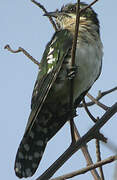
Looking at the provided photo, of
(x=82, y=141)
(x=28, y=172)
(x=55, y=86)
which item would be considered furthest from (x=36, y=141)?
(x=82, y=141)

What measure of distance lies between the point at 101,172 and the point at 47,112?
4.73 ft

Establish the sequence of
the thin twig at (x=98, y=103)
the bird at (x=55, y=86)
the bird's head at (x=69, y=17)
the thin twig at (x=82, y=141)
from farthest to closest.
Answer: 1. the bird's head at (x=69, y=17)
2. the bird at (x=55, y=86)
3. the thin twig at (x=98, y=103)
4. the thin twig at (x=82, y=141)

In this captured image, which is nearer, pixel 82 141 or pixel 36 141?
pixel 82 141

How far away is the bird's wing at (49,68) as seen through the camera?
4168mm

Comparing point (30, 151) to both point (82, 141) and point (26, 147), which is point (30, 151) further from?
point (82, 141)

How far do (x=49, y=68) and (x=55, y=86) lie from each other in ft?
0.76

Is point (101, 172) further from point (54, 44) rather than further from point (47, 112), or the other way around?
point (54, 44)

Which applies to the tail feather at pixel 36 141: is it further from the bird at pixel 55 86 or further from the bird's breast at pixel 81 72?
the bird's breast at pixel 81 72

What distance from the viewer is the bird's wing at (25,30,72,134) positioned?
4.17 m

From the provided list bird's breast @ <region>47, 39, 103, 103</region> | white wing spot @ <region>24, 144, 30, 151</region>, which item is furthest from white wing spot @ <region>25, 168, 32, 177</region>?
bird's breast @ <region>47, 39, 103, 103</region>

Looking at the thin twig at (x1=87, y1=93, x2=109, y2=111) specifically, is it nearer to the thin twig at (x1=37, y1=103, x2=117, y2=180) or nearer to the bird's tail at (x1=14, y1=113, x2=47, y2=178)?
the thin twig at (x1=37, y1=103, x2=117, y2=180)

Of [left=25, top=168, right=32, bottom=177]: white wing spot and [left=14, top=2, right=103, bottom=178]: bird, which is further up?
[left=14, top=2, right=103, bottom=178]: bird

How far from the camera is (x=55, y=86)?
4305 millimetres

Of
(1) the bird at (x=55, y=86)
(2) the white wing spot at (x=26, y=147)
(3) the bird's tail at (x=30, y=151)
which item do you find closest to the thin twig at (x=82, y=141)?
(1) the bird at (x=55, y=86)
